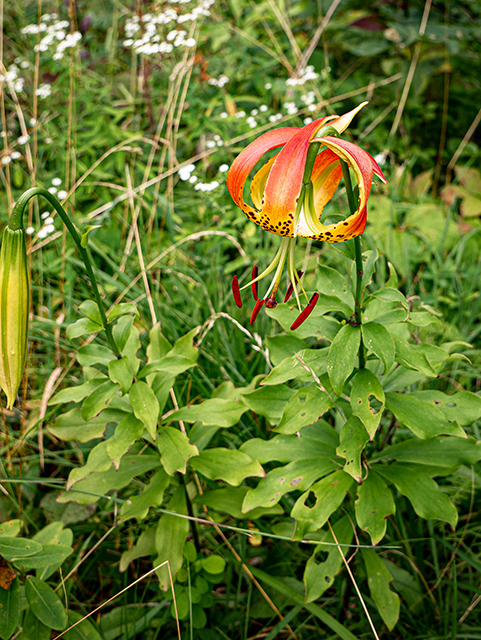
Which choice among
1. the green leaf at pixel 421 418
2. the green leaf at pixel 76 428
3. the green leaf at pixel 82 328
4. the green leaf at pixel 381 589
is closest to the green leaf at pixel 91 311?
the green leaf at pixel 82 328

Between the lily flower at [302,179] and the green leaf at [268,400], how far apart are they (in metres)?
0.29

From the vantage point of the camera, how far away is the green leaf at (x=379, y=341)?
912 millimetres

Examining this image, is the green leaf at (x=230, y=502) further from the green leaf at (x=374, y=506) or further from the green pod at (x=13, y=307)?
the green pod at (x=13, y=307)

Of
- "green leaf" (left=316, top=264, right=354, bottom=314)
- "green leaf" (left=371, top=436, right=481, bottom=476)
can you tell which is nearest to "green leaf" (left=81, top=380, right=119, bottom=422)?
"green leaf" (left=316, top=264, right=354, bottom=314)

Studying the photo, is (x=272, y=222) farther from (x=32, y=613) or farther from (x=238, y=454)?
(x=32, y=613)

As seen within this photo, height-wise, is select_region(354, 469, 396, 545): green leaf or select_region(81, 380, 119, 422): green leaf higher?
select_region(81, 380, 119, 422): green leaf

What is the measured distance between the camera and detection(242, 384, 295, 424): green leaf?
3.61 ft

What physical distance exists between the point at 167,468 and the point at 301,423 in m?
0.28

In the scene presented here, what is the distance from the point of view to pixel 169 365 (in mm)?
1105

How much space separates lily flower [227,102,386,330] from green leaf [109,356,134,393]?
1.17 feet

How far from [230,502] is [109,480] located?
26 centimetres

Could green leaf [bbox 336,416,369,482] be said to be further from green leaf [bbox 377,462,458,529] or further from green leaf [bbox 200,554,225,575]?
green leaf [bbox 200,554,225,575]

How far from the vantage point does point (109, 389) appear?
1054 millimetres

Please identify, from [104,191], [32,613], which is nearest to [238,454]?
[32,613]
